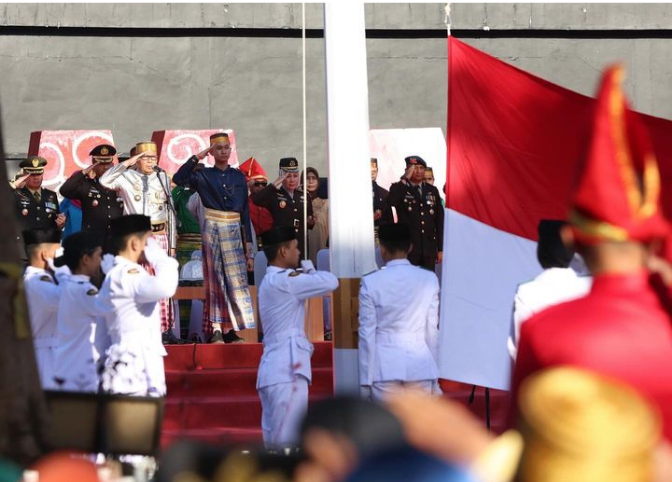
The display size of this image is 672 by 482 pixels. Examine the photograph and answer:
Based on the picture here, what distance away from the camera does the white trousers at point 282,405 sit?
8062 mm

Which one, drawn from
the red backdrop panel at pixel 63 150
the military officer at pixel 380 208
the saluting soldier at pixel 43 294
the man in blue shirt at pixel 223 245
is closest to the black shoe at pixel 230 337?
the man in blue shirt at pixel 223 245

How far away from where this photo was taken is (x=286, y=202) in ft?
40.2

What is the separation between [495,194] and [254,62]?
10962mm

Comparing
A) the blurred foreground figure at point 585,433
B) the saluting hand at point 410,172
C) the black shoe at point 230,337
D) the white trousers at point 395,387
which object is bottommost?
the black shoe at point 230,337

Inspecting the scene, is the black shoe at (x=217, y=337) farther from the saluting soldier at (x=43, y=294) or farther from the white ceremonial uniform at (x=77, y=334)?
the white ceremonial uniform at (x=77, y=334)

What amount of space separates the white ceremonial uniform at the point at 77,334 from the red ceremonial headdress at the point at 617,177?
18.2 ft

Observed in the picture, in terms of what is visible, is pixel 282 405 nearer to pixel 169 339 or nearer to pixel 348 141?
pixel 348 141

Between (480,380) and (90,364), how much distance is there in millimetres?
2348

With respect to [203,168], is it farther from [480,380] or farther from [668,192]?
[668,192]

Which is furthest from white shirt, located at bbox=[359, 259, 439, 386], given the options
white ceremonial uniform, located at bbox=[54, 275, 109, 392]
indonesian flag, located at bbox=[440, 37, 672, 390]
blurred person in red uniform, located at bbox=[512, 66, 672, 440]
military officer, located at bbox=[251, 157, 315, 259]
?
blurred person in red uniform, located at bbox=[512, 66, 672, 440]

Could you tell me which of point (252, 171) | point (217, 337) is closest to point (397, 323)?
point (217, 337)

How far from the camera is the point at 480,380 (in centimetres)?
745

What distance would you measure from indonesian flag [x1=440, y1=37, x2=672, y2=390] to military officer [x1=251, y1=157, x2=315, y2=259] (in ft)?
14.0

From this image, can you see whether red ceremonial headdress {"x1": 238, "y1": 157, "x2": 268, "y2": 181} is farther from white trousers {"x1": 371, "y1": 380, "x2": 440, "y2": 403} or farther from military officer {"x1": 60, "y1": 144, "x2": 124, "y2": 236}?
→ white trousers {"x1": 371, "y1": 380, "x2": 440, "y2": 403}
